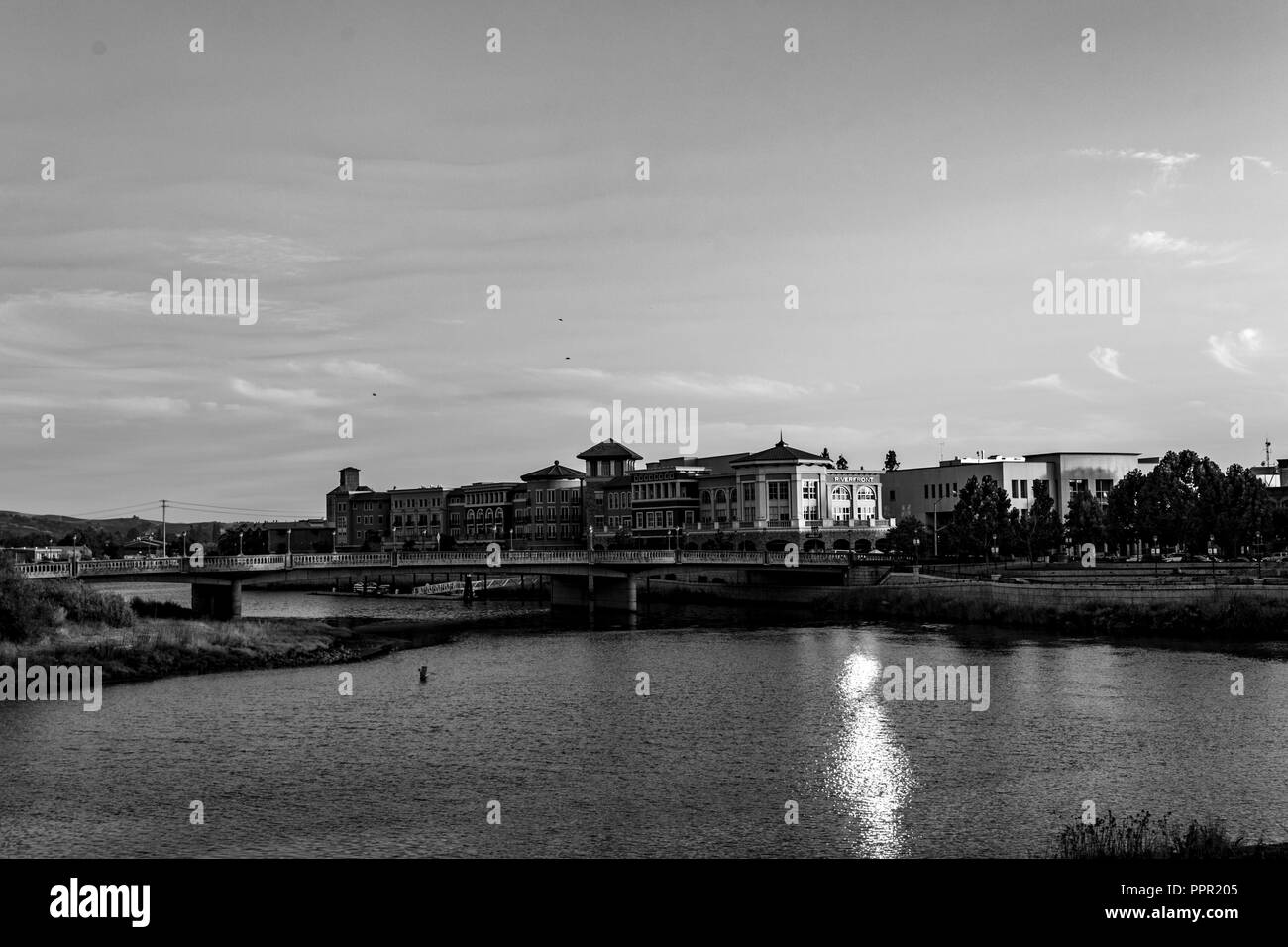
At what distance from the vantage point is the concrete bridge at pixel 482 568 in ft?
287

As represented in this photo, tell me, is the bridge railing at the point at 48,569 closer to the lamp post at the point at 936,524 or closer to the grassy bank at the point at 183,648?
the grassy bank at the point at 183,648

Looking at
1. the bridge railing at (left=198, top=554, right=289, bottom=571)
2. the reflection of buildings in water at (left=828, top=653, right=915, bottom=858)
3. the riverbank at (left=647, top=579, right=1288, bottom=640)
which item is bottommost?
the reflection of buildings in water at (left=828, top=653, right=915, bottom=858)

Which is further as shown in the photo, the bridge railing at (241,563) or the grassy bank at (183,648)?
the bridge railing at (241,563)

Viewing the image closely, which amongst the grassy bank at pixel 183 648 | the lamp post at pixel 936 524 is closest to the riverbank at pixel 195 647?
the grassy bank at pixel 183 648

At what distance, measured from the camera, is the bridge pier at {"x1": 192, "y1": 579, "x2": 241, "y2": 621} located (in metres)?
93.1

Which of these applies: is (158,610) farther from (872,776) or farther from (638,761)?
(872,776)

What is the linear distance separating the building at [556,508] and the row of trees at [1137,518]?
2463 inches

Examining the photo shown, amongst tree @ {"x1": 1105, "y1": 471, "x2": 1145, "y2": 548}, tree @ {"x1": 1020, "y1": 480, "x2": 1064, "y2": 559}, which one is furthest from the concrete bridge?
tree @ {"x1": 1105, "y1": 471, "x2": 1145, "y2": 548}

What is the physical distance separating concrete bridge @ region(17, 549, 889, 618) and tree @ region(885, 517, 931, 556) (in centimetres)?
289

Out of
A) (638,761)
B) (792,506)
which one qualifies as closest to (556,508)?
(792,506)

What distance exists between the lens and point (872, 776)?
116ft

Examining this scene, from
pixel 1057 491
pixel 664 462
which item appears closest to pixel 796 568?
pixel 1057 491

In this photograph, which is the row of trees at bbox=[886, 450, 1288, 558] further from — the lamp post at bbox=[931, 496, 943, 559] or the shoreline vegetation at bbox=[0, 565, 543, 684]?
the shoreline vegetation at bbox=[0, 565, 543, 684]
